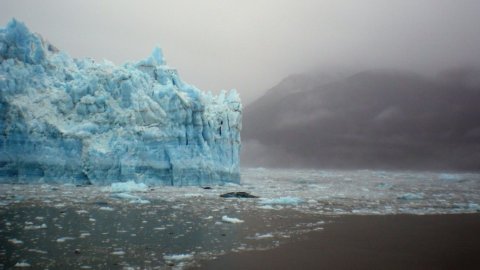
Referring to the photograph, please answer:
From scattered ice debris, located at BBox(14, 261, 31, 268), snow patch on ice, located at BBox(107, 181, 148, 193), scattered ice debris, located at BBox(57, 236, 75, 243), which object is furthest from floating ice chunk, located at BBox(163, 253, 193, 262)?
snow patch on ice, located at BBox(107, 181, 148, 193)

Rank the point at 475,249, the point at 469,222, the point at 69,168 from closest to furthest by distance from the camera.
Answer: the point at 475,249
the point at 469,222
the point at 69,168

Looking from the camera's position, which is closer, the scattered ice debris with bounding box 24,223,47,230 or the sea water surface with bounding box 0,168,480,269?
the sea water surface with bounding box 0,168,480,269

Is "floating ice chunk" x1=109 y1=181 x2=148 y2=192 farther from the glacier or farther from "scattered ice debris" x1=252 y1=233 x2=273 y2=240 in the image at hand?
"scattered ice debris" x1=252 y1=233 x2=273 y2=240

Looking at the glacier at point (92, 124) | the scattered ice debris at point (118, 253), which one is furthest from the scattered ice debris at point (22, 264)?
the glacier at point (92, 124)

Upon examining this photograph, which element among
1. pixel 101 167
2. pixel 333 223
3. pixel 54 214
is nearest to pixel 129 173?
pixel 101 167

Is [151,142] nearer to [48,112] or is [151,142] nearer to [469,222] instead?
[48,112]

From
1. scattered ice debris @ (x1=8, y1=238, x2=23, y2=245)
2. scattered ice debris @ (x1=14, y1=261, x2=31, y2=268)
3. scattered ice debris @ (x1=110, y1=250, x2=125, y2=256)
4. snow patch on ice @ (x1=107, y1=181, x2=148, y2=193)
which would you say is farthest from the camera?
snow patch on ice @ (x1=107, y1=181, x2=148, y2=193)

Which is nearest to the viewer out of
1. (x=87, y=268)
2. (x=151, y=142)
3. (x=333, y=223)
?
(x=87, y=268)

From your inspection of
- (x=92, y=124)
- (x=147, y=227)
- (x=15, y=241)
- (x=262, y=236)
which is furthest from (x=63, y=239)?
(x=92, y=124)
